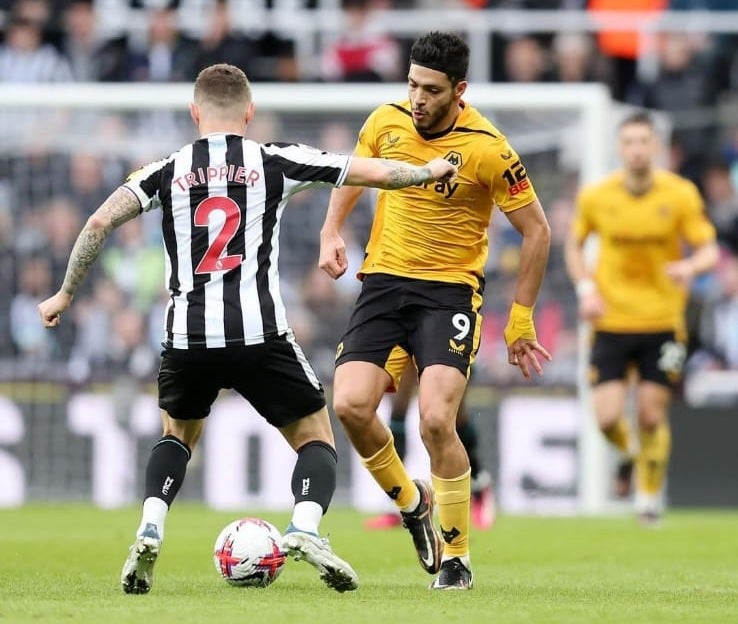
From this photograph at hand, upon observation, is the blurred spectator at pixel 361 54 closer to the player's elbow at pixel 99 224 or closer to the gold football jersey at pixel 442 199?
the gold football jersey at pixel 442 199

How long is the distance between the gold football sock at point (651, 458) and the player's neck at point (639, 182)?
1.66 m

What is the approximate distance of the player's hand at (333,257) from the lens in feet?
23.0

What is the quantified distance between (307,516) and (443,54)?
79.2 inches

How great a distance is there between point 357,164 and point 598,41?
414 inches

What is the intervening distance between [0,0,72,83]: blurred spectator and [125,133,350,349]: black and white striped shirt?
383 inches

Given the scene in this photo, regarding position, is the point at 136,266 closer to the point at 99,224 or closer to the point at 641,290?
the point at 641,290

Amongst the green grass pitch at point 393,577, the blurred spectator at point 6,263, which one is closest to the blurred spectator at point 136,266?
the blurred spectator at point 6,263

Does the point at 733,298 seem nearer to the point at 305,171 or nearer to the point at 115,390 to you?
the point at 115,390

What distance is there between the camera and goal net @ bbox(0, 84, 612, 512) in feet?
44.3

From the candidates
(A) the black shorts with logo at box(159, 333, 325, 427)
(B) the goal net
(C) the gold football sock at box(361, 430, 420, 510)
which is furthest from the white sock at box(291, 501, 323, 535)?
(B) the goal net

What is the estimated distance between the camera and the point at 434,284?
726 centimetres

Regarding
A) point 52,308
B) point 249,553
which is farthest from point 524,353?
point 52,308

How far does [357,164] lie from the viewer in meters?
6.45

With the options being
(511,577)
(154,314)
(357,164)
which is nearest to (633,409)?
(154,314)
